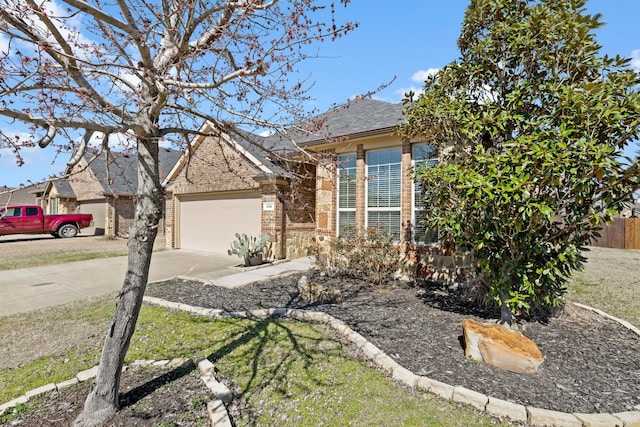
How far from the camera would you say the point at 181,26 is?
318 cm

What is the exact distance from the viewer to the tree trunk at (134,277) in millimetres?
2838

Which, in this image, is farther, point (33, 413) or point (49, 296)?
point (49, 296)

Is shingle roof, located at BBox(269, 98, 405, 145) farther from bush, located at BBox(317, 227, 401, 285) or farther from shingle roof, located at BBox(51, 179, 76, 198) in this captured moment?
shingle roof, located at BBox(51, 179, 76, 198)

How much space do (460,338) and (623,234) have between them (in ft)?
55.4

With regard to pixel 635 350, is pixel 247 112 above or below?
above

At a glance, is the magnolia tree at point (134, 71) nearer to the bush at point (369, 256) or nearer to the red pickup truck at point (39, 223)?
the bush at point (369, 256)

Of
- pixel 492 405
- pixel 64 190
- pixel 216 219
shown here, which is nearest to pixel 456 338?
pixel 492 405

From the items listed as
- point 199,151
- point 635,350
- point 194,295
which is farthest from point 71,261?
point 635,350

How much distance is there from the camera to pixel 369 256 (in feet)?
24.8

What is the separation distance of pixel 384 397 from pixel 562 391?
183 cm

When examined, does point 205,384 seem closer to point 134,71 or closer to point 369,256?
point 134,71

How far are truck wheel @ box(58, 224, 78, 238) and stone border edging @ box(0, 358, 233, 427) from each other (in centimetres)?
1979

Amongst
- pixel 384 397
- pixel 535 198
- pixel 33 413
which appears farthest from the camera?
pixel 535 198

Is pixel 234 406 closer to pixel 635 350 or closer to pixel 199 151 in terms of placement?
pixel 635 350
